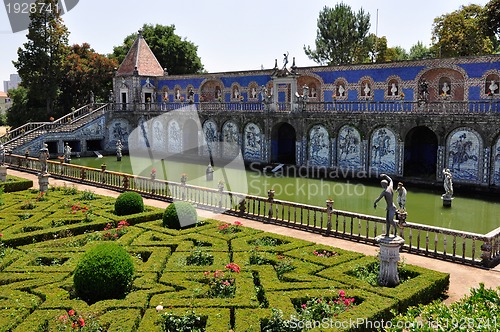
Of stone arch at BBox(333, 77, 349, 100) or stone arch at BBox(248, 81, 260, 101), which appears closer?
stone arch at BBox(333, 77, 349, 100)

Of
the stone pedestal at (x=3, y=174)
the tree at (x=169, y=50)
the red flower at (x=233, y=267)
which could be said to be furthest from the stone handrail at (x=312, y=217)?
the tree at (x=169, y=50)

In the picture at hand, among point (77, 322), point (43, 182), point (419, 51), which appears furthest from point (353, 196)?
point (419, 51)

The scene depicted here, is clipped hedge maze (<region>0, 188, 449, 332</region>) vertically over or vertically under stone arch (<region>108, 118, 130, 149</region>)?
under

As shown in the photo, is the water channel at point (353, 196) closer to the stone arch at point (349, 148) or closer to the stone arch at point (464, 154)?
the stone arch at point (349, 148)

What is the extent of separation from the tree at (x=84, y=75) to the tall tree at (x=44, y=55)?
9.79 ft

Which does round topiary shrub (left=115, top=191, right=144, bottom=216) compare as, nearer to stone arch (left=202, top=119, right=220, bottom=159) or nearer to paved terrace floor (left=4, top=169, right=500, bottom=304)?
paved terrace floor (left=4, top=169, right=500, bottom=304)

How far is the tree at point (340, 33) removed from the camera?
2041 inches

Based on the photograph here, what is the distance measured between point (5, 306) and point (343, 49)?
48.7 m

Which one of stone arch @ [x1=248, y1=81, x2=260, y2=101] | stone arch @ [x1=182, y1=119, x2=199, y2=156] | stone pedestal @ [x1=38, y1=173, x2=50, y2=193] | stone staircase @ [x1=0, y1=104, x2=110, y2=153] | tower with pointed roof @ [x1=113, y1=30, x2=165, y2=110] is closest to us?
stone pedestal @ [x1=38, y1=173, x2=50, y2=193]

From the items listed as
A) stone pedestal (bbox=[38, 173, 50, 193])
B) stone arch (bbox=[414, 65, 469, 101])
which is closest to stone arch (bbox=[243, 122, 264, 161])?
stone arch (bbox=[414, 65, 469, 101])

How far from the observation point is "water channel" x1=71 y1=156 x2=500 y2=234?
19469 mm

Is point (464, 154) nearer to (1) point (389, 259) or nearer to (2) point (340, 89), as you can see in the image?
(2) point (340, 89)

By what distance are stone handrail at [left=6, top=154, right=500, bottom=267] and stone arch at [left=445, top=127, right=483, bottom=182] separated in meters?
11.3

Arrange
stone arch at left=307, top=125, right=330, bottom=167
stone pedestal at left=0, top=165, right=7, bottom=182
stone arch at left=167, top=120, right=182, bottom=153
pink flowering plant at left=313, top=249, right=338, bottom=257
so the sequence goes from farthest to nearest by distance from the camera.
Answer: stone arch at left=167, top=120, right=182, bottom=153 → stone arch at left=307, top=125, right=330, bottom=167 → stone pedestal at left=0, top=165, right=7, bottom=182 → pink flowering plant at left=313, top=249, right=338, bottom=257
